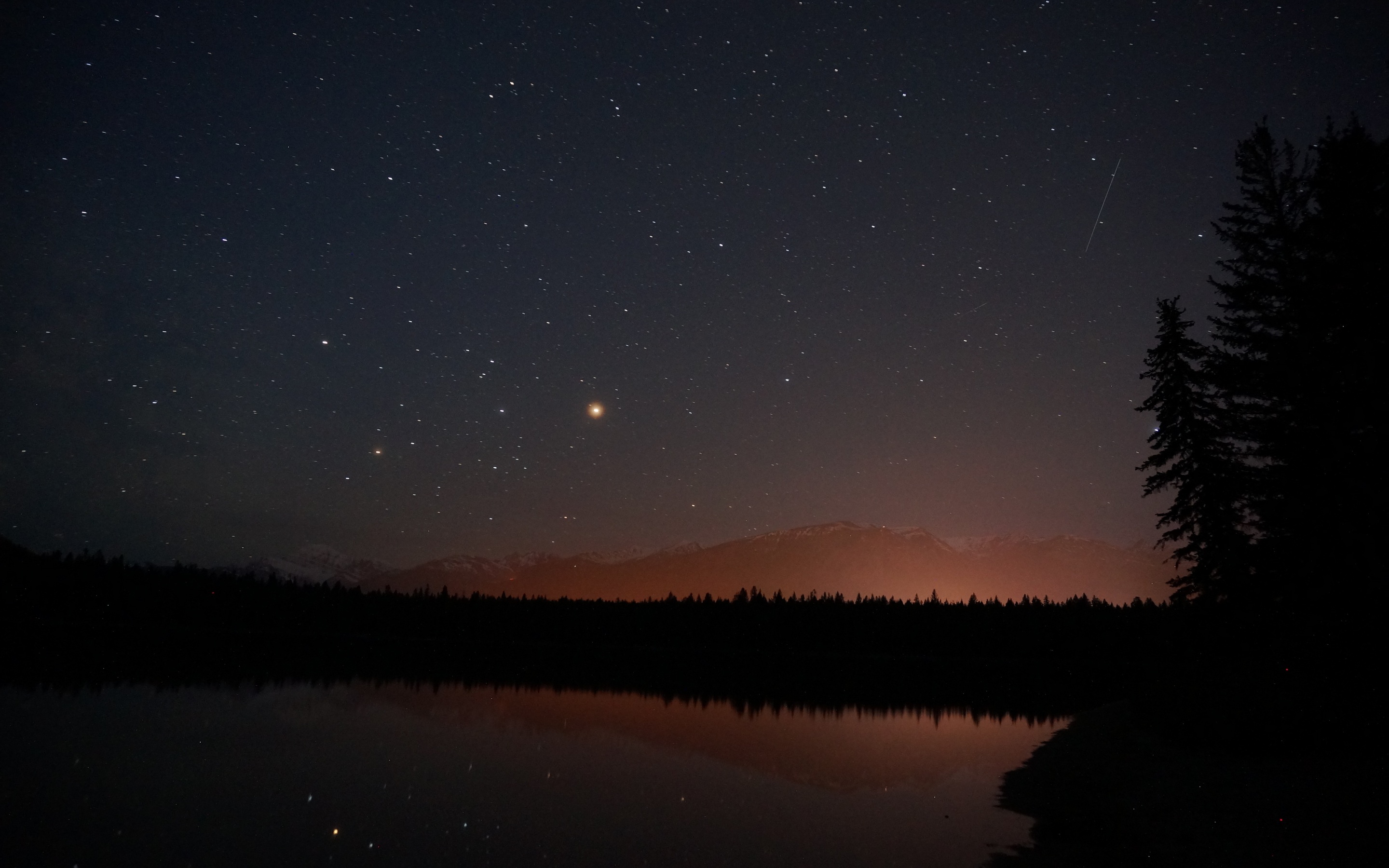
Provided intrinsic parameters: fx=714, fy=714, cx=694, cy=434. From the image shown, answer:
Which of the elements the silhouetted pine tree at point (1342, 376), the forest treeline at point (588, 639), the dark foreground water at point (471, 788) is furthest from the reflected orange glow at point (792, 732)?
the silhouetted pine tree at point (1342, 376)

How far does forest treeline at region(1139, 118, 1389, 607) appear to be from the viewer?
21047 millimetres

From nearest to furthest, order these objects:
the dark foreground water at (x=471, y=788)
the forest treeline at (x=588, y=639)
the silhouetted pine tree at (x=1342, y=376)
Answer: the dark foreground water at (x=471, y=788)
the silhouetted pine tree at (x=1342, y=376)
the forest treeline at (x=588, y=639)

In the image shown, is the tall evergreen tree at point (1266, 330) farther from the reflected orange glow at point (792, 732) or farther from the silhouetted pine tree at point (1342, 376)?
the reflected orange glow at point (792, 732)

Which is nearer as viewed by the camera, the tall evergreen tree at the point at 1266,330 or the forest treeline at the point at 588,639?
the tall evergreen tree at the point at 1266,330

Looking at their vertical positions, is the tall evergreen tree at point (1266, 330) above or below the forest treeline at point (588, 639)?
above

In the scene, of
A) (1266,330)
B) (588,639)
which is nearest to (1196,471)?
(1266,330)

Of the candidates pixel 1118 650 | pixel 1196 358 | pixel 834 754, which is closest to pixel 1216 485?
pixel 1196 358

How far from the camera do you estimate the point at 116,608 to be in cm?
12525

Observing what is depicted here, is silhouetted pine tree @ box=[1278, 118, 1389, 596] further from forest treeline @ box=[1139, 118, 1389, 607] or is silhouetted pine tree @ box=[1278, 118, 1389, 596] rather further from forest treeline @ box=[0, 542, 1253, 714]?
forest treeline @ box=[0, 542, 1253, 714]

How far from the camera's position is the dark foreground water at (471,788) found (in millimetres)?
12586

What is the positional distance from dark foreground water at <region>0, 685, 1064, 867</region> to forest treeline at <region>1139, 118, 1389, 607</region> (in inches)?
430

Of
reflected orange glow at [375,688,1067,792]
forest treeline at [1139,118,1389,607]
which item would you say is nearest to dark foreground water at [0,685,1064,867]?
Result: reflected orange glow at [375,688,1067,792]

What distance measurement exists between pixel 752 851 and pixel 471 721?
19.1 metres

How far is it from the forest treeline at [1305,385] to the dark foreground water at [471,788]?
430 inches
